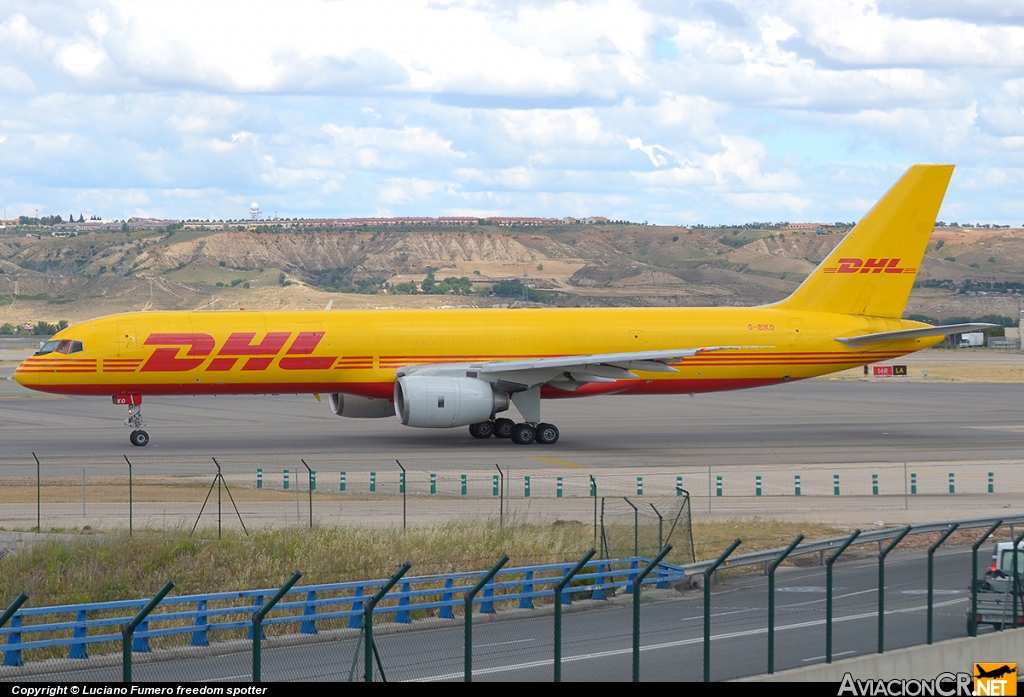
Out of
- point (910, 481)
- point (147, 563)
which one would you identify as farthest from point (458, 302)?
point (147, 563)

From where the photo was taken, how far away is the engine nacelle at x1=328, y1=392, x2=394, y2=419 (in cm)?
4384

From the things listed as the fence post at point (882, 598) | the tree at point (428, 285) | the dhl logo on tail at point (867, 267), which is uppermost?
the tree at point (428, 285)

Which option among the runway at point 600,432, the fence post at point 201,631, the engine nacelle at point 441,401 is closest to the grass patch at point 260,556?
the fence post at point 201,631

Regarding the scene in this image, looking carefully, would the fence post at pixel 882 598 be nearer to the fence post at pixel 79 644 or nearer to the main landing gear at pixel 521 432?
the fence post at pixel 79 644

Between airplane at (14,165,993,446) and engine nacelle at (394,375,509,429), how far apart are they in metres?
0.04

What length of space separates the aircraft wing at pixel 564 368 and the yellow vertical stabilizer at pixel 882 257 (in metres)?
6.31

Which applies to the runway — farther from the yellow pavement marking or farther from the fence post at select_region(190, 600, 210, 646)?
the fence post at select_region(190, 600, 210, 646)

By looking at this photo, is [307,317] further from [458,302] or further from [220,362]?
[458,302]

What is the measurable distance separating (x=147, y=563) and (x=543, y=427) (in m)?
21.2

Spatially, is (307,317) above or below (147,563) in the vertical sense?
above

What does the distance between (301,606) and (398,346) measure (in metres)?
25.6

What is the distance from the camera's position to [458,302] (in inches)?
6284

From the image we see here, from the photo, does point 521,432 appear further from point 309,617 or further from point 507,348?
point 309,617

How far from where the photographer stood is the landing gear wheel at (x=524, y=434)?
4216cm
